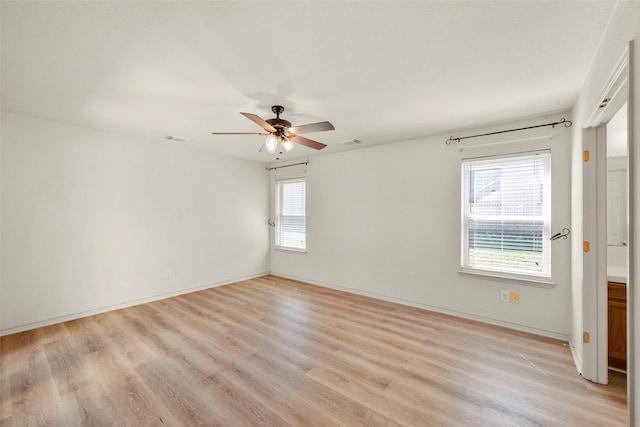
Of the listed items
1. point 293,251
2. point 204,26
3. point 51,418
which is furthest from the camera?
point 293,251

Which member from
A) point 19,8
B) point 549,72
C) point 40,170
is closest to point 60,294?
point 40,170

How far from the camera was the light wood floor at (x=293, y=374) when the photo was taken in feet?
6.22

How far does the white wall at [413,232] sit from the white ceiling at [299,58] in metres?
0.73

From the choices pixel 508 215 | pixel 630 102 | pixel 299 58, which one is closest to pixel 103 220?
pixel 299 58

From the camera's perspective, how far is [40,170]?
131 inches

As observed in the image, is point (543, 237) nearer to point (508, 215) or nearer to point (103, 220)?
point (508, 215)

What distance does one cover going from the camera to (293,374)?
237cm

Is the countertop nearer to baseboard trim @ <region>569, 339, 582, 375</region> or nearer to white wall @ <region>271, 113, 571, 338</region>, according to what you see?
white wall @ <region>271, 113, 571, 338</region>

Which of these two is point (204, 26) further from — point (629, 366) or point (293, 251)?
point (293, 251)

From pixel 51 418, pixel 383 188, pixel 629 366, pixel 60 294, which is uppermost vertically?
pixel 383 188

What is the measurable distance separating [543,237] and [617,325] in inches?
41.1

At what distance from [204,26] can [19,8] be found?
100 cm

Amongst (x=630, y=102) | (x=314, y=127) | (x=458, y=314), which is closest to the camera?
(x=630, y=102)

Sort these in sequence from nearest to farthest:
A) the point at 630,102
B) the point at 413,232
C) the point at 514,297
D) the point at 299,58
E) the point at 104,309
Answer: the point at 630,102, the point at 299,58, the point at 514,297, the point at 104,309, the point at 413,232
